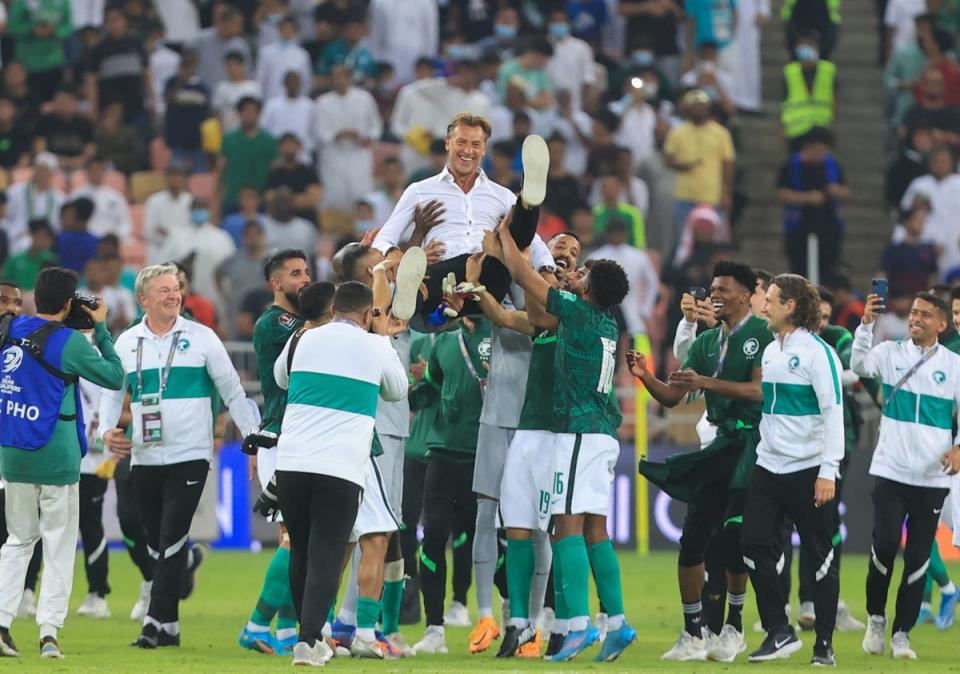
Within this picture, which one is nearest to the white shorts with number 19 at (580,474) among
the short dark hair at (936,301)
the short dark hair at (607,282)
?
the short dark hair at (607,282)

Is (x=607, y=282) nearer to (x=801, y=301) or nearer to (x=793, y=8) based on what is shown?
(x=801, y=301)

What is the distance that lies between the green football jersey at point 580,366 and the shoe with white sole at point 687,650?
1538 millimetres

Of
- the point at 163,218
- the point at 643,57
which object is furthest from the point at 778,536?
the point at 643,57

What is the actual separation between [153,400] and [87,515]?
295cm

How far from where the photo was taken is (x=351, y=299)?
10938 millimetres

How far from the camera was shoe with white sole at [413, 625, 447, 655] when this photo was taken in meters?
12.8

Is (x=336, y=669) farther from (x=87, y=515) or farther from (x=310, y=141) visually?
(x=310, y=141)

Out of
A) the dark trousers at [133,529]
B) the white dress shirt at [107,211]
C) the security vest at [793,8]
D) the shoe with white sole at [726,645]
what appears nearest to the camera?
the shoe with white sole at [726,645]

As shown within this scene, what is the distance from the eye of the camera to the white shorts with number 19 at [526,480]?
12.0m

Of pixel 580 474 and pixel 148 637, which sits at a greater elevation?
pixel 580 474

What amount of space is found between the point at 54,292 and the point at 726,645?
4708 millimetres

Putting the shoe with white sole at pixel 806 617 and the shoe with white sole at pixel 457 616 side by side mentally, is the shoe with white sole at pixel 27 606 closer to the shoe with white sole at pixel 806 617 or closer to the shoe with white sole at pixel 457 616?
the shoe with white sole at pixel 457 616

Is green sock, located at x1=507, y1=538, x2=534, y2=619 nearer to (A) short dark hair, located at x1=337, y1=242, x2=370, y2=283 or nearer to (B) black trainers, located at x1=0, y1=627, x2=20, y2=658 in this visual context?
(A) short dark hair, located at x1=337, y1=242, x2=370, y2=283

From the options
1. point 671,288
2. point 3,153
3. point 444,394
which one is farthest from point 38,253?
point 444,394
